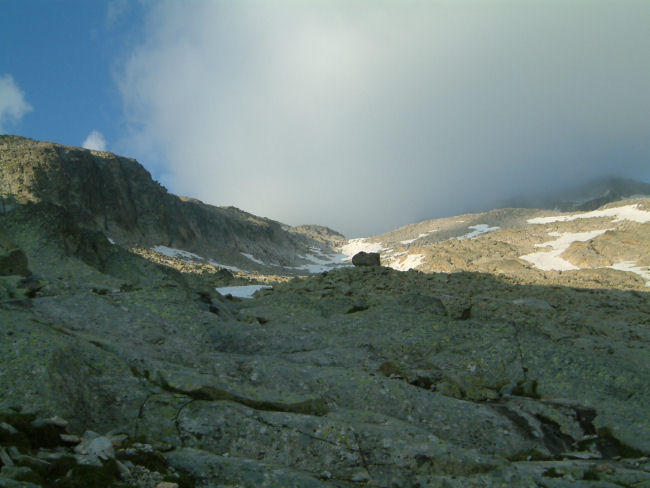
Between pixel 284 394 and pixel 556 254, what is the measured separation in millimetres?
84620

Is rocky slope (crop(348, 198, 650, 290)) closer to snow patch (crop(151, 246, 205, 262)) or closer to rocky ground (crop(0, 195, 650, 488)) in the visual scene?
rocky ground (crop(0, 195, 650, 488))

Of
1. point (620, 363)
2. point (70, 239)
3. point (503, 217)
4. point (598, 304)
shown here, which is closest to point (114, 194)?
point (70, 239)

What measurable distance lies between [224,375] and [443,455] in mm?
5267

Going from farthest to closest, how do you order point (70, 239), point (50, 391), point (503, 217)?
point (503, 217)
point (70, 239)
point (50, 391)

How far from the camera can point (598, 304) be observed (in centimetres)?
3353

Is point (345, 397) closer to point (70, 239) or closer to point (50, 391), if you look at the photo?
point (50, 391)

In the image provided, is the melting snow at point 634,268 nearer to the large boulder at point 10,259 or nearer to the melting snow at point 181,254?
the large boulder at point 10,259

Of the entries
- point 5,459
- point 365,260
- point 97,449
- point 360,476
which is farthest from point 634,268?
point 5,459

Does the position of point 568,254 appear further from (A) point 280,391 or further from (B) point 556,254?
Answer: (A) point 280,391

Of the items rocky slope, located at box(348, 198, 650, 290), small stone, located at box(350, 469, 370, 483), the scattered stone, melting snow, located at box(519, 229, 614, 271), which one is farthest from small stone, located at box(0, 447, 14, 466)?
melting snow, located at box(519, 229, 614, 271)

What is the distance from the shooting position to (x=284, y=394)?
8664mm

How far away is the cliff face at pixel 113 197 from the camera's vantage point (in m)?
93.0

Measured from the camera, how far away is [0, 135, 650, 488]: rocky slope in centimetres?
630

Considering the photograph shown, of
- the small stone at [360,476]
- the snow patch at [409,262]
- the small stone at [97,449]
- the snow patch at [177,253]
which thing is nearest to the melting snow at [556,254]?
the snow patch at [409,262]
